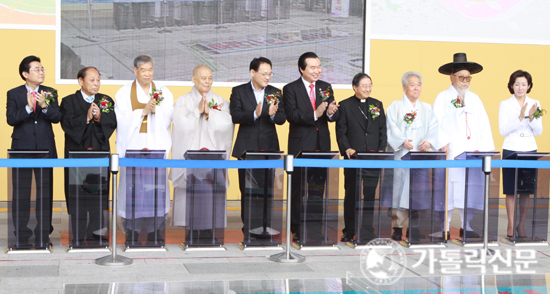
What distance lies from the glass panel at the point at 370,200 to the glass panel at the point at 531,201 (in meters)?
1.39

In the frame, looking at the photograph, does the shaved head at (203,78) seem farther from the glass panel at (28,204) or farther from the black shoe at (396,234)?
the black shoe at (396,234)

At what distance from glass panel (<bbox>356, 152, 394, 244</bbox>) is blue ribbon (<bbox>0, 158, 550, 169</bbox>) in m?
0.18

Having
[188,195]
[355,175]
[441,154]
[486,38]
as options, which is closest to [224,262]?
[188,195]

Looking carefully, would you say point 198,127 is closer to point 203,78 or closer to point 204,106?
point 204,106

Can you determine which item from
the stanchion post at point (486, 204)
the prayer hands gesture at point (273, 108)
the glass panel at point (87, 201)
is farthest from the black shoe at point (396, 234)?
the glass panel at point (87, 201)

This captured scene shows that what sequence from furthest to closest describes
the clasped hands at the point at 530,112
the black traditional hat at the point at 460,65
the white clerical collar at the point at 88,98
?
the black traditional hat at the point at 460,65 → the clasped hands at the point at 530,112 → the white clerical collar at the point at 88,98

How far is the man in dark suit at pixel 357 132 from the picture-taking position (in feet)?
20.1

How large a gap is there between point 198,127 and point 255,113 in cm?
57

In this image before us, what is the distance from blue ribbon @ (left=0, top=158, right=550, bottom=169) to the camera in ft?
17.6

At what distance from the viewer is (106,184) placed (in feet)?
Result: 18.5

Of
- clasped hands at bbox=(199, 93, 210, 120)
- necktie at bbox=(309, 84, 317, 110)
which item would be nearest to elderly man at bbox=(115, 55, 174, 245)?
clasped hands at bbox=(199, 93, 210, 120)

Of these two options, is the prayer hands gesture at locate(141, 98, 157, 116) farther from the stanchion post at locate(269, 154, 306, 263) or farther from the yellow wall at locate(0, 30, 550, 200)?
the yellow wall at locate(0, 30, 550, 200)

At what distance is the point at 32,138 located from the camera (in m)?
5.92

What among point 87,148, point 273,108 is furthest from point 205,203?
point 87,148
